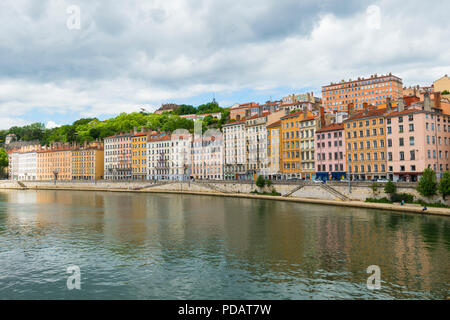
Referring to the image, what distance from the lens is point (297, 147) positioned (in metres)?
89.4

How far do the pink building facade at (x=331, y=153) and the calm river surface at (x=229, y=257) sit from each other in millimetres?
28718

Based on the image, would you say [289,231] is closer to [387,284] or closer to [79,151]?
[387,284]

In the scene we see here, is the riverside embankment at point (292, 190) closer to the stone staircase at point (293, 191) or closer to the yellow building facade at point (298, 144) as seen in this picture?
the stone staircase at point (293, 191)

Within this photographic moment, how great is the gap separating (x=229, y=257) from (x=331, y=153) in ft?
186

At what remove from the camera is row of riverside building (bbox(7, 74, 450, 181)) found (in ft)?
219

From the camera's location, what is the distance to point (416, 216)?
4869 centimetres

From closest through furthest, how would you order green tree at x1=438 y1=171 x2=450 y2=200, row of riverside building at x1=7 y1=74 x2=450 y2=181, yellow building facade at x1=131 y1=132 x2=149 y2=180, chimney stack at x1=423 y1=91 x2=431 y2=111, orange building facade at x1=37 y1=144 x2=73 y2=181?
green tree at x1=438 y1=171 x2=450 y2=200, chimney stack at x1=423 y1=91 x2=431 y2=111, row of riverside building at x1=7 y1=74 x2=450 y2=181, yellow building facade at x1=131 y1=132 x2=149 y2=180, orange building facade at x1=37 y1=144 x2=73 y2=181

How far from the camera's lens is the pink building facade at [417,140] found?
210 feet

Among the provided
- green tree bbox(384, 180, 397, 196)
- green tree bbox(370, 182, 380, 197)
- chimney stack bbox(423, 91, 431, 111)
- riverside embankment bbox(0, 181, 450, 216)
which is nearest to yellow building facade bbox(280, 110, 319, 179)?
riverside embankment bbox(0, 181, 450, 216)

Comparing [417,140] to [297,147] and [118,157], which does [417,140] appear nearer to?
[297,147]

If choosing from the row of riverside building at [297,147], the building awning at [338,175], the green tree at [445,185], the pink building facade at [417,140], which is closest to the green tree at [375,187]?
the pink building facade at [417,140]

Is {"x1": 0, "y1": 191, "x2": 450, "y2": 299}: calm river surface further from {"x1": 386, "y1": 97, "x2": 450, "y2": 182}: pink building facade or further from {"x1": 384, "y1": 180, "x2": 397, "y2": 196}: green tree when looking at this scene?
{"x1": 386, "y1": 97, "x2": 450, "y2": 182}: pink building facade

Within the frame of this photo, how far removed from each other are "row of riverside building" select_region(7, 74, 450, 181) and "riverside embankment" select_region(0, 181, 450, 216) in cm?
715

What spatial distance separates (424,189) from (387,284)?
34102mm
